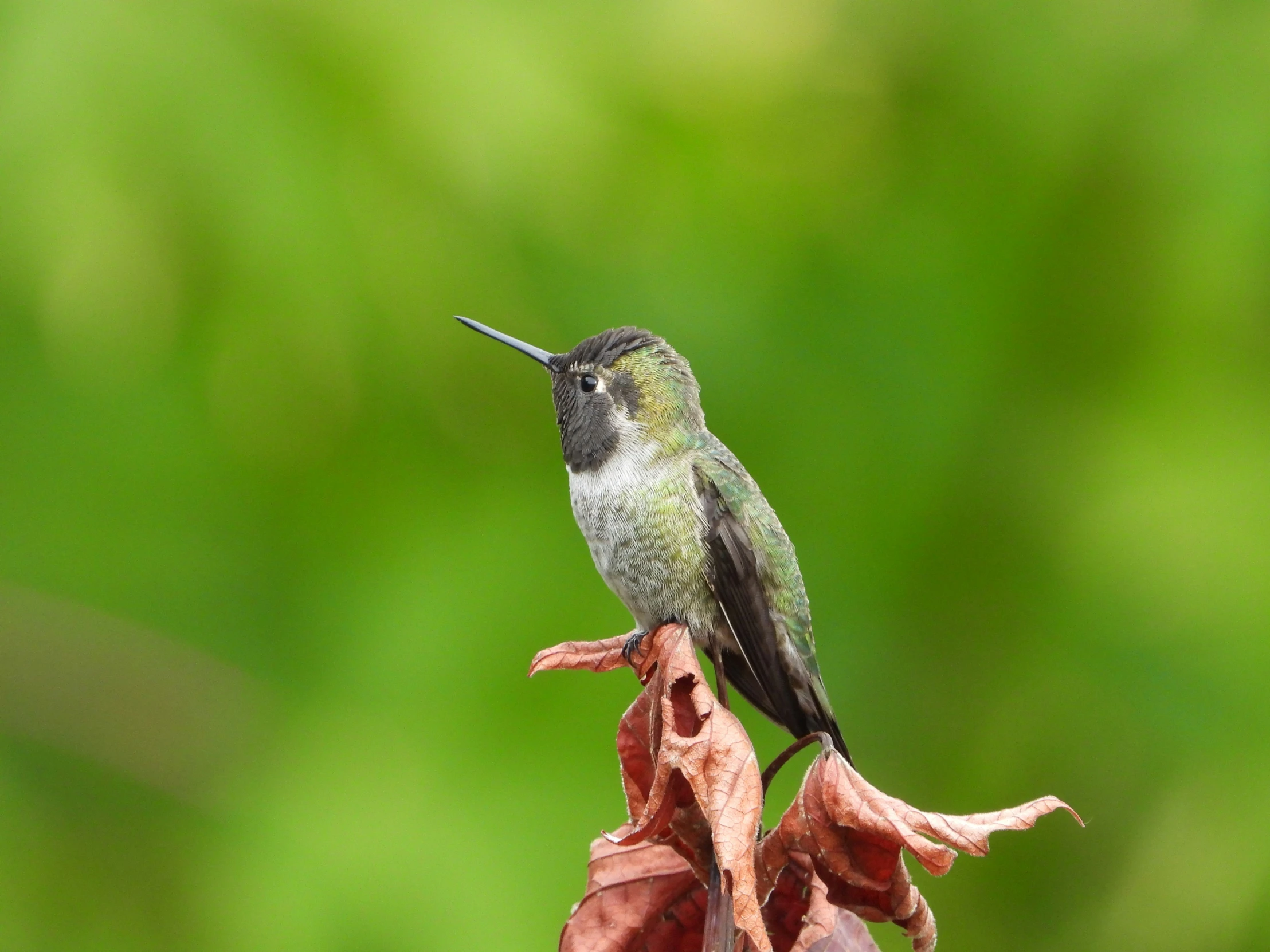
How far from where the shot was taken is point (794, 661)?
258 cm

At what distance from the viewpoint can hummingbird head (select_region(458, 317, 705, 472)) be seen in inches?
107

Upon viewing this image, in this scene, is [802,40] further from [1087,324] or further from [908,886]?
[908,886]

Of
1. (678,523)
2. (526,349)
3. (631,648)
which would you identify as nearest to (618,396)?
(526,349)

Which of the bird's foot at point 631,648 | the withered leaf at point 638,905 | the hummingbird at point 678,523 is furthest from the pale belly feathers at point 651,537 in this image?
the withered leaf at point 638,905

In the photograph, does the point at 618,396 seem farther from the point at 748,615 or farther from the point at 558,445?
the point at 558,445

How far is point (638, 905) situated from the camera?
1948 mm

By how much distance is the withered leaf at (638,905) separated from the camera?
1923mm

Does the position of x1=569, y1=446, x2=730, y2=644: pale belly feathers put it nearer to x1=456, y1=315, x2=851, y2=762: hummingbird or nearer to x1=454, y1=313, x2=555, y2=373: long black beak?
x1=456, y1=315, x2=851, y2=762: hummingbird

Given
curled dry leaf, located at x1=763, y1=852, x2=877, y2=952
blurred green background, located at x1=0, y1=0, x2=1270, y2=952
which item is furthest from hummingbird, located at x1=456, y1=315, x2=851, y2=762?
blurred green background, located at x1=0, y1=0, x2=1270, y2=952

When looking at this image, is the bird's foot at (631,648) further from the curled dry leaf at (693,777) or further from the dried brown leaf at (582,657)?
the curled dry leaf at (693,777)

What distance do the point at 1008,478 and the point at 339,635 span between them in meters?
2.23

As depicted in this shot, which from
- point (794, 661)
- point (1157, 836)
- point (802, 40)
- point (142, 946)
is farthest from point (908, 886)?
point (142, 946)

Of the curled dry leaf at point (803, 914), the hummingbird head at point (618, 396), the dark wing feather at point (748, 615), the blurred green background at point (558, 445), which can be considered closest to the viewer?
the curled dry leaf at point (803, 914)

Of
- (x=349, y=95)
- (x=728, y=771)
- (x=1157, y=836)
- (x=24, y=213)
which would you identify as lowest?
(x=1157, y=836)
